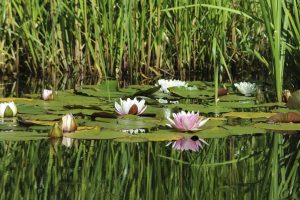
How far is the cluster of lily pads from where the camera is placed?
2480mm

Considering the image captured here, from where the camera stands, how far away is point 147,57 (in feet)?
15.3

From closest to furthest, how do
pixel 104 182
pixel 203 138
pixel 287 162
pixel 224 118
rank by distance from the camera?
pixel 104 182
pixel 287 162
pixel 203 138
pixel 224 118

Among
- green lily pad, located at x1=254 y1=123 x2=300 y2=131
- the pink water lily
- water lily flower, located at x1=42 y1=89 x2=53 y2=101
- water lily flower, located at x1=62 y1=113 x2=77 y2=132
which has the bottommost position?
the pink water lily

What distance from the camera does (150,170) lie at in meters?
1.98

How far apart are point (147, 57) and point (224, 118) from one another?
186cm

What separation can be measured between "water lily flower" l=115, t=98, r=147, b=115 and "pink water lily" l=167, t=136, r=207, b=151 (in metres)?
0.46

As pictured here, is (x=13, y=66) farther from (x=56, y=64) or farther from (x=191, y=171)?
(x=191, y=171)

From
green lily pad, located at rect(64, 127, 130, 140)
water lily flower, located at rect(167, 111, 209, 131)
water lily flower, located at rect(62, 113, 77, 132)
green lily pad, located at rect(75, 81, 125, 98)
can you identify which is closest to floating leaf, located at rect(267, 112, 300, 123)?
water lily flower, located at rect(167, 111, 209, 131)

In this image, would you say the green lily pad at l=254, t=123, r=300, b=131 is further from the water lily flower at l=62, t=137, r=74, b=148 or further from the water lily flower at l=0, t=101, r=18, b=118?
the water lily flower at l=0, t=101, r=18, b=118

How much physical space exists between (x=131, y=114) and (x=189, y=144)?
0.58 meters

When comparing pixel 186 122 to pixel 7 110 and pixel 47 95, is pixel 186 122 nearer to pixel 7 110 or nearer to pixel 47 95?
pixel 7 110

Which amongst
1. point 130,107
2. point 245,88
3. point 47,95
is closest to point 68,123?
point 130,107

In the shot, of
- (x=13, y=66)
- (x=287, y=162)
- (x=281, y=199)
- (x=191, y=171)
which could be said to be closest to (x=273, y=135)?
(x=287, y=162)

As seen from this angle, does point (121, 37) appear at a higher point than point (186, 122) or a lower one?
higher
